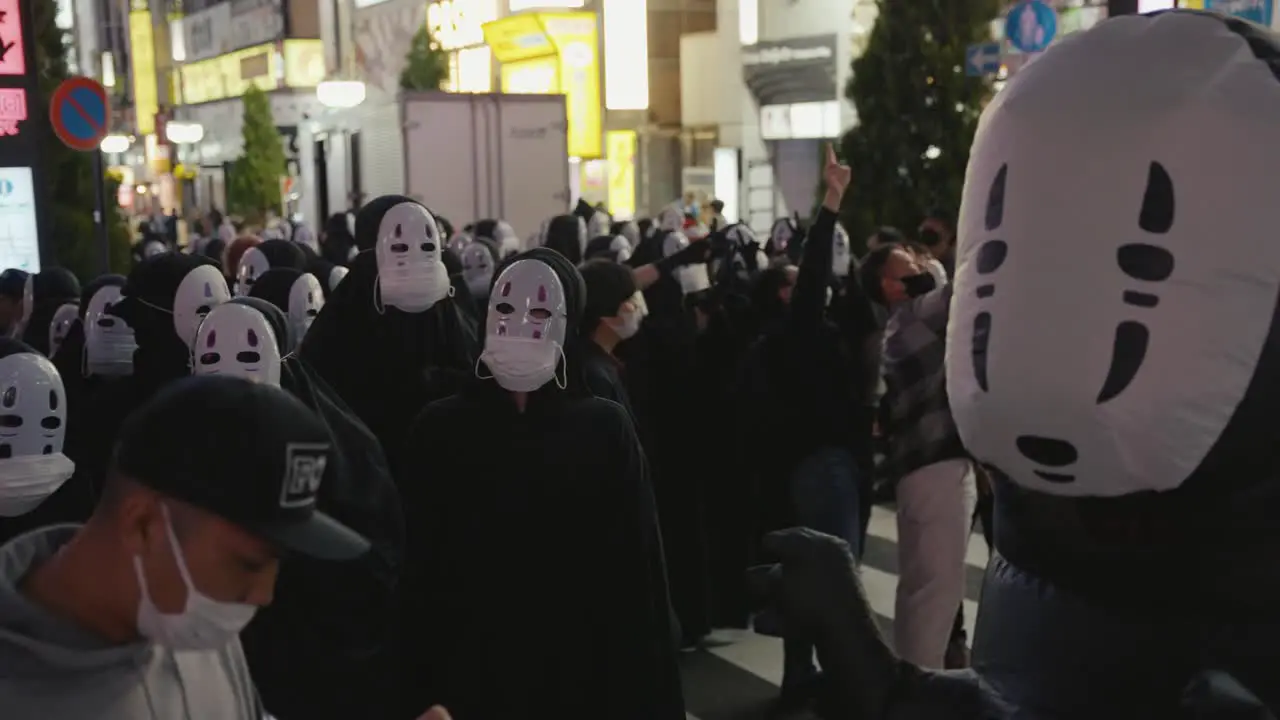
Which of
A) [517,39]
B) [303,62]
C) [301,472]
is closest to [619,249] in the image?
[301,472]

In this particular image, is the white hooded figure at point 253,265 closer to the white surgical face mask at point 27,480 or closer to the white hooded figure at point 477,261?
the white hooded figure at point 477,261

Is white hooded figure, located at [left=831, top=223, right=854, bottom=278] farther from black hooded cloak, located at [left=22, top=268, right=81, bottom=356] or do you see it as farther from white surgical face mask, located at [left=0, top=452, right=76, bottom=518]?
white surgical face mask, located at [left=0, top=452, right=76, bottom=518]

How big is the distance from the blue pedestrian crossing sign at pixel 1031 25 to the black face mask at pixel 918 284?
20.6ft

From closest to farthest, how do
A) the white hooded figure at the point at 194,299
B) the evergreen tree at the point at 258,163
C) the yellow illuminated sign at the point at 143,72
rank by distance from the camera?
the white hooded figure at the point at 194,299, the evergreen tree at the point at 258,163, the yellow illuminated sign at the point at 143,72

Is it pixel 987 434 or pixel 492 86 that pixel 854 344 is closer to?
pixel 987 434

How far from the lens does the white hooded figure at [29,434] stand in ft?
11.8

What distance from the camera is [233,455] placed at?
1938 mm

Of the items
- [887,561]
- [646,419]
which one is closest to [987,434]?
[646,419]

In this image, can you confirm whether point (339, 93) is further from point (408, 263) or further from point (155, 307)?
point (155, 307)

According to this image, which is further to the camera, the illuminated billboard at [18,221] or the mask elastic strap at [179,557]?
the illuminated billboard at [18,221]

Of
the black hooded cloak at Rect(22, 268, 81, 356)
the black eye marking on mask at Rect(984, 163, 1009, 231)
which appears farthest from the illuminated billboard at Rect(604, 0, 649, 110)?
the black eye marking on mask at Rect(984, 163, 1009, 231)

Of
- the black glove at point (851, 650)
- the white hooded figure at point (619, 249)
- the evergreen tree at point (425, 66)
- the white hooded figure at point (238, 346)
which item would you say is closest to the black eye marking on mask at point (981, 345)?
the black glove at point (851, 650)

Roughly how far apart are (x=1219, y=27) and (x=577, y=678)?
2.57m

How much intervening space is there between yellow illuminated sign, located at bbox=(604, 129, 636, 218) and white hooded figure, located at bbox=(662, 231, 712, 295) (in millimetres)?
16693
